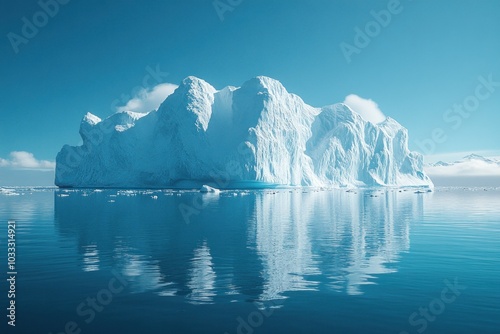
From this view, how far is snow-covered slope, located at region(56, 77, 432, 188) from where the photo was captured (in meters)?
79.1

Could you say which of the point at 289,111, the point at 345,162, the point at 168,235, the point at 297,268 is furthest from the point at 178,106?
the point at 297,268

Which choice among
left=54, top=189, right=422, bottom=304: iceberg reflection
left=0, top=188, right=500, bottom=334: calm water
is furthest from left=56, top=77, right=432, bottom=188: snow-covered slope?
left=0, top=188, right=500, bottom=334: calm water

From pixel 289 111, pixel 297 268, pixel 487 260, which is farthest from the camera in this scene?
pixel 289 111

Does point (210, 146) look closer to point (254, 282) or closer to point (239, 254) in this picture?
point (239, 254)

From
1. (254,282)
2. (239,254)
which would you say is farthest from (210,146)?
(254,282)

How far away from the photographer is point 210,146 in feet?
267

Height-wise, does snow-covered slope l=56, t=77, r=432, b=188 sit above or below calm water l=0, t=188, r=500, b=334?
above

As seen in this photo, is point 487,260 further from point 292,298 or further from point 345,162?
point 345,162

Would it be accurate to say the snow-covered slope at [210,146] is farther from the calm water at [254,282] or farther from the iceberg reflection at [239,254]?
the calm water at [254,282]

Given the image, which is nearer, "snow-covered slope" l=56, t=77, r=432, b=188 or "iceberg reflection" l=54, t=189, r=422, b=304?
"iceberg reflection" l=54, t=189, r=422, b=304

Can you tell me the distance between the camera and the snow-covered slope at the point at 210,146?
79.1 meters

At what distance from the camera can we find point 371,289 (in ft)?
31.4

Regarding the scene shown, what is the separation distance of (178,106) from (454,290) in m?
78.2

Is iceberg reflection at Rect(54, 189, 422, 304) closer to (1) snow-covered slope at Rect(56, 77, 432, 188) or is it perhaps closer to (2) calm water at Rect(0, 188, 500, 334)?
(2) calm water at Rect(0, 188, 500, 334)
